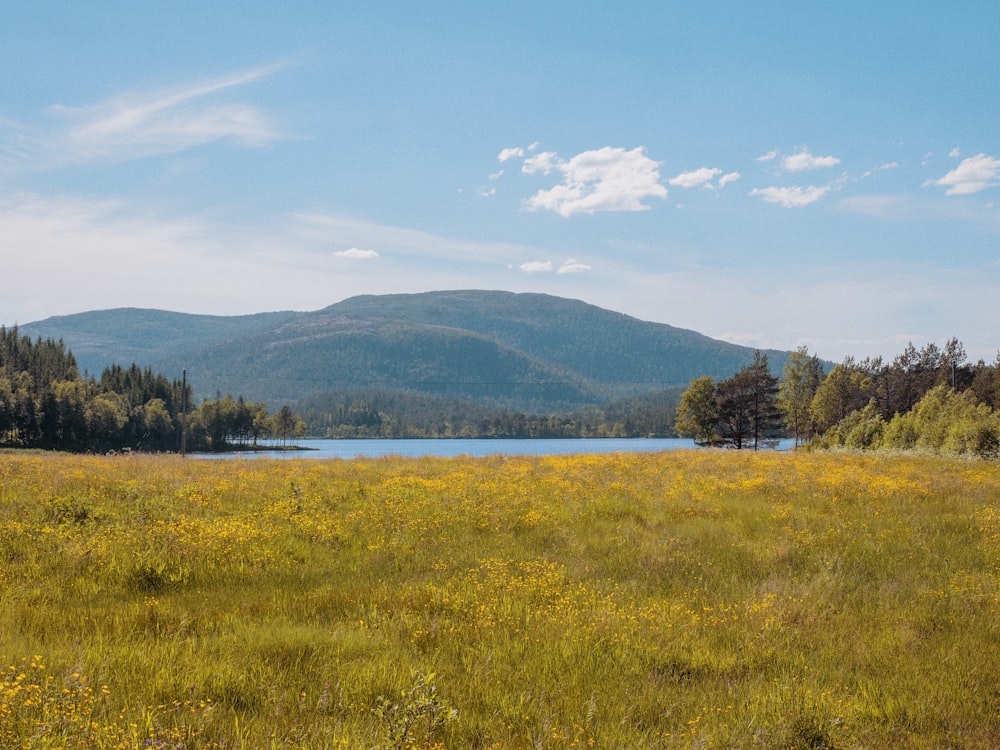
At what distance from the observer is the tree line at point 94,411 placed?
356 ft

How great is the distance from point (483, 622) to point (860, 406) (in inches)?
4140

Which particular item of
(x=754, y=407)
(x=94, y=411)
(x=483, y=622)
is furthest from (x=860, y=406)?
(x=94, y=411)

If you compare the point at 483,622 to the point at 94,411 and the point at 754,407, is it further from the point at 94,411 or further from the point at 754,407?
the point at 94,411

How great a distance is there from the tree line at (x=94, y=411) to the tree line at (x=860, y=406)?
70.8 m

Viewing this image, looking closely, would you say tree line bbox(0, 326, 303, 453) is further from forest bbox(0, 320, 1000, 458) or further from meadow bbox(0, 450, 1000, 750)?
meadow bbox(0, 450, 1000, 750)

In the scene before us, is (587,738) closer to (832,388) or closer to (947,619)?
(947,619)

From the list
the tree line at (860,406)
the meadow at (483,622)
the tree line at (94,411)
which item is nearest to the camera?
the meadow at (483,622)

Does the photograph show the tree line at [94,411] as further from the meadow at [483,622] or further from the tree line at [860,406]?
the meadow at [483,622]

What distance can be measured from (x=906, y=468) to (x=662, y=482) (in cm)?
1153

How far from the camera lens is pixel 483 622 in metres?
7.13

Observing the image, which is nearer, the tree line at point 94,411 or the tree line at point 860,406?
the tree line at point 860,406

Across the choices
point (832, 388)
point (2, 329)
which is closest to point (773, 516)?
point (832, 388)

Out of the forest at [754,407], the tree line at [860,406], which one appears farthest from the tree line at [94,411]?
the tree line at [860,406]

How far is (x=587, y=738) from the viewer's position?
5.00 metres
